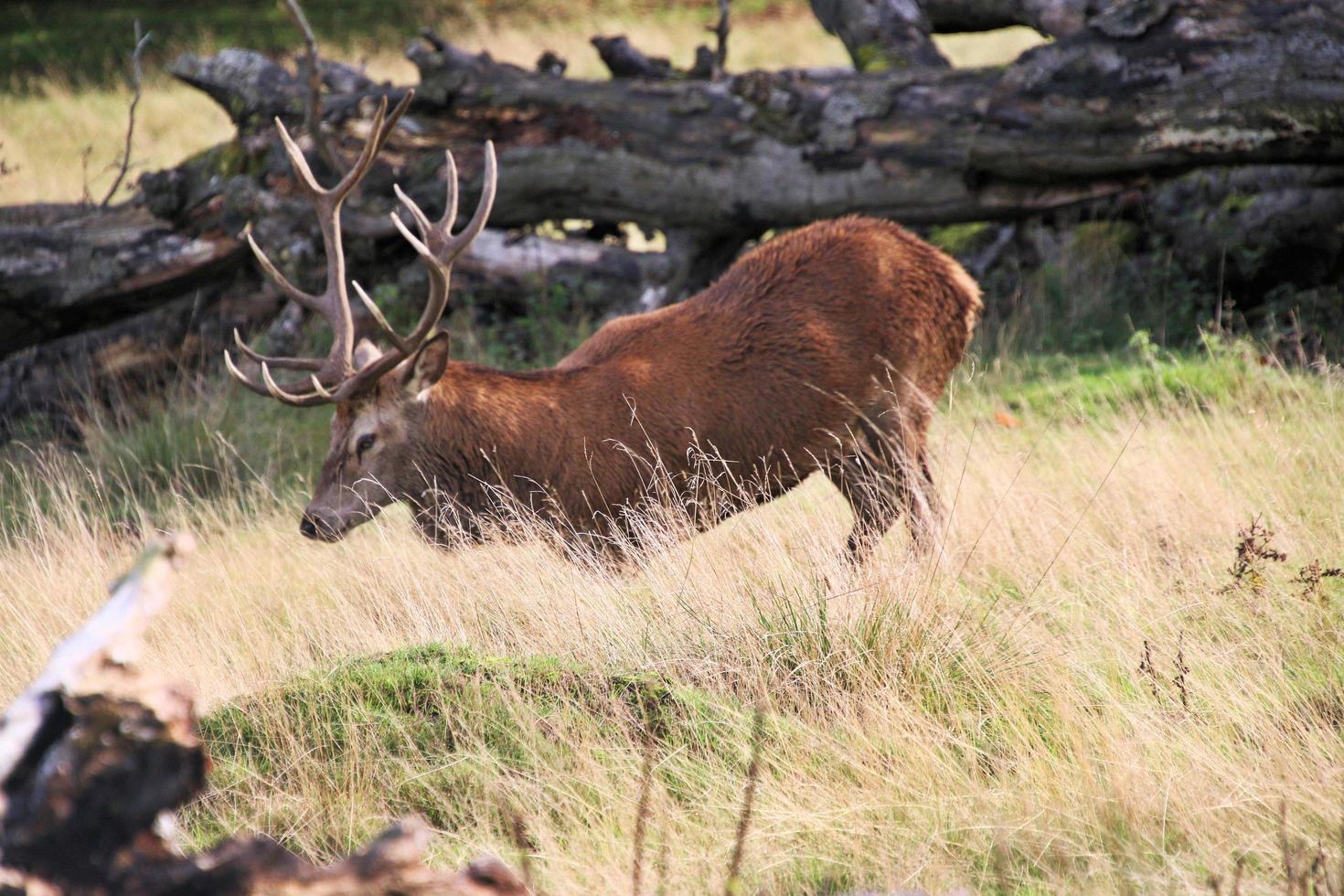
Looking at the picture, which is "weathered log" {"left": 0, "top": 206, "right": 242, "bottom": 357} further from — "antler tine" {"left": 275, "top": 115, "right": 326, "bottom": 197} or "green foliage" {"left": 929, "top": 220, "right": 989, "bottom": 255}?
"green foliage" {"left": 929, "top": 220, "right": 989, "bottom": 255}

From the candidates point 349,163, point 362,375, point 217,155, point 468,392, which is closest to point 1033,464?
point 468,392

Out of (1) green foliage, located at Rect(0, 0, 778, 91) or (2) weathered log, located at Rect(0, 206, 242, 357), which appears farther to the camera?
(1) green foliage, located at Rect(0, 0, 778, 91)

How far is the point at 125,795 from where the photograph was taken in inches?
80.4

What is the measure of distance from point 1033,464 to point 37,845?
4.63m

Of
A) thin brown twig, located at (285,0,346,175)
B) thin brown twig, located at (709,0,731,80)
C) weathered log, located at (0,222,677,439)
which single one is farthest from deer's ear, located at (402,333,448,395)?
thin brown twig, located at (709,0,731,80)

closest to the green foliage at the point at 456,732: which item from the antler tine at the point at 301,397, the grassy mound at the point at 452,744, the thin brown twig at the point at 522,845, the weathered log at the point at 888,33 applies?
the grassy mound at the point at 452,744

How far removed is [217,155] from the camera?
7969mm

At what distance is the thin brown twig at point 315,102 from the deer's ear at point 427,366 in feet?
7.30

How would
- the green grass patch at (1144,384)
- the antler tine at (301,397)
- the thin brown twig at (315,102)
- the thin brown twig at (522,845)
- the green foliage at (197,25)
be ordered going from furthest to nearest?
the green foliage at (197,25) < the thin brown twig at (315,102) < the green grass patch at (1144,384) < the antler tine at (301,397) < the thin brown twig at (522,845)

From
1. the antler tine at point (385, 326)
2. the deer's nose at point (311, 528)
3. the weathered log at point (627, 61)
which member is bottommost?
the deer's nose at point (311, 528)

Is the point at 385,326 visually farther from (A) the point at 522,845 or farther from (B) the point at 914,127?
(B) the point at 914,127

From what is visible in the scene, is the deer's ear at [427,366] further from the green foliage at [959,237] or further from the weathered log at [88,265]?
the green foliage at [959,237]

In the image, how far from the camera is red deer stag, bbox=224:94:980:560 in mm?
5195

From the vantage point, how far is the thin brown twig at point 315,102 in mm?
6914
